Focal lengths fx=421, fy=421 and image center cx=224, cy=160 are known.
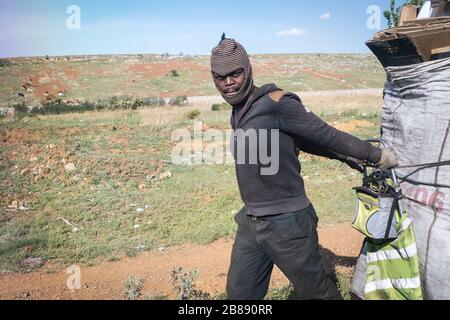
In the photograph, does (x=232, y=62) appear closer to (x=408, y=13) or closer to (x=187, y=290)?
(x=408, y=13)

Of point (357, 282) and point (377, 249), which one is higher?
point (377, 249)

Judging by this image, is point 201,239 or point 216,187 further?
point 216,187

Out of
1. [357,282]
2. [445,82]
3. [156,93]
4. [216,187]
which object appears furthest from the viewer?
[156,93]

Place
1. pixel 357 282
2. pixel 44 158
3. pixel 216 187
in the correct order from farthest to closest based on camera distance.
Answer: pixel 44 158
pixel 216 187
pixel 357 282

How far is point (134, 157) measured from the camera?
10.5 meters

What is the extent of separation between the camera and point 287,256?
8.18ft

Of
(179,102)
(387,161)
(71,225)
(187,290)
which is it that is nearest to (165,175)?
(71,225)

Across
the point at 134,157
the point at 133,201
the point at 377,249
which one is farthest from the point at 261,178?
the point at 134,157

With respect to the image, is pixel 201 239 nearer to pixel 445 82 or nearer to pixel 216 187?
pixel 216 187

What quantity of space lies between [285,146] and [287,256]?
2.14ft

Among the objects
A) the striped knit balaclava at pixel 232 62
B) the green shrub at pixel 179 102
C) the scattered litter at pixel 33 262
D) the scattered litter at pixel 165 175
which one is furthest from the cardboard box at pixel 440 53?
the green shrub at pixel 179 102

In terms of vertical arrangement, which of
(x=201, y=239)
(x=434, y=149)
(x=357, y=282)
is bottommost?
(x=201, y=239)

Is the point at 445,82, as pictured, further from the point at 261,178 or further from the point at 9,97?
the point at 9,97

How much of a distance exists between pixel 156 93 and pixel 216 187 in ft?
89.4
